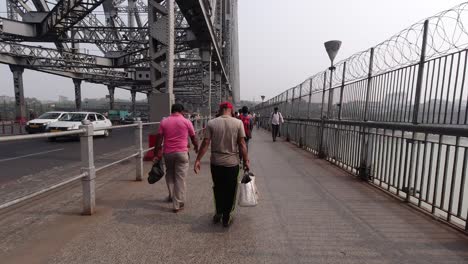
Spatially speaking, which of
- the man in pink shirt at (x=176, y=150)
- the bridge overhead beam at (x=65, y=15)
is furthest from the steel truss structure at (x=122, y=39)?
the man in pink shirt at (x=176, y=150)

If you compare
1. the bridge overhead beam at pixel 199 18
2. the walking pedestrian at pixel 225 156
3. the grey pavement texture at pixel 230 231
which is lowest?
the grey pavement texture at pixel 230 231

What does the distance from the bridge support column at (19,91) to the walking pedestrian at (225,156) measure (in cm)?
3980

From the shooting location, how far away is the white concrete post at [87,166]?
463 cm

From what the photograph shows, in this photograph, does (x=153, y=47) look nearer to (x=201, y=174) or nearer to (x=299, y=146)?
(x=201, y=174)

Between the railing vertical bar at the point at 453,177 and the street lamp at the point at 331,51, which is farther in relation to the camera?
the street lamp at the point at 331,51

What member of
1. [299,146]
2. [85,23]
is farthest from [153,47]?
[85,23]

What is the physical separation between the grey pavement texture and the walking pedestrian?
1.18 feet

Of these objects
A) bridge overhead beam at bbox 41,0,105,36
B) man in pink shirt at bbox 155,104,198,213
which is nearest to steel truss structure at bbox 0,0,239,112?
bridge overhead beam at bbox 41,0,105,36

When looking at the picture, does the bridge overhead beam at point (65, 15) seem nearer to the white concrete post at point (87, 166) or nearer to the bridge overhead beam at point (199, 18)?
the bridge overhead beam at point (199, 18)

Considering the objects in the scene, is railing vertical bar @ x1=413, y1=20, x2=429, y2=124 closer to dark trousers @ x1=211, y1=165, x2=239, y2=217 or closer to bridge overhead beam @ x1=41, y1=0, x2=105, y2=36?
dark trousers @ x1=211, y1=165, x2=239, y2=217

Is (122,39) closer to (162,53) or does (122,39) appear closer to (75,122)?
(75,122)

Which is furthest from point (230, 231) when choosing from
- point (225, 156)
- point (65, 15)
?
point (65, 15)

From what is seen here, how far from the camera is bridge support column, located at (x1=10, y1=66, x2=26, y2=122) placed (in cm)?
3694

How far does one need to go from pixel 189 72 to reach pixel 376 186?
38.1m
